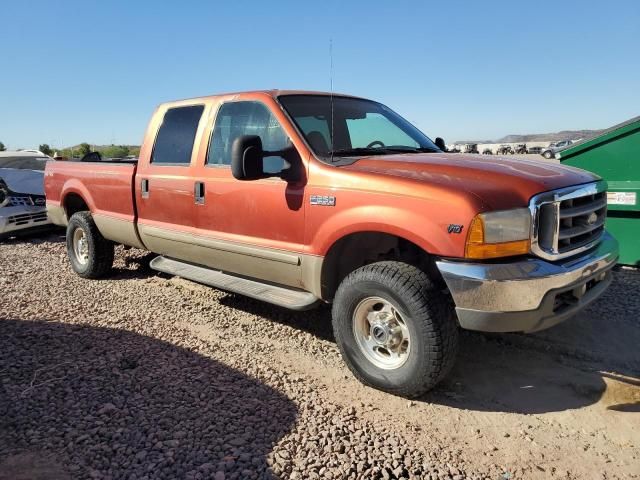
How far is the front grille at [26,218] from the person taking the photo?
357 inches

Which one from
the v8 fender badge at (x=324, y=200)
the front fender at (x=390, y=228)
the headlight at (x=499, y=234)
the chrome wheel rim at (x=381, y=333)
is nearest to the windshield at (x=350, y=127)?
the v8 fender badge at (x=324, y=200)

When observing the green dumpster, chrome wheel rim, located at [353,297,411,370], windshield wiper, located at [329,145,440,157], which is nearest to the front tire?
chrome wheel rim, located at [353,297,411,370]

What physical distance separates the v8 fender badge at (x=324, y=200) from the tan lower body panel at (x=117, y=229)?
2.64 m

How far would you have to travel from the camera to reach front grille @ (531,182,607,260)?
3.07 meters

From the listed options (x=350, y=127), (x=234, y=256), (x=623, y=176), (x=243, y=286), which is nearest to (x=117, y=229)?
(x=234, y=256)

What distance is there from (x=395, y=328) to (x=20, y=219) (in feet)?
27.1

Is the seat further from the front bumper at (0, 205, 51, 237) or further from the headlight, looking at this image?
the front bumper at (0, 205, 51, 237)

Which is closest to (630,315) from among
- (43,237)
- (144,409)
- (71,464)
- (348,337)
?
(348,337)

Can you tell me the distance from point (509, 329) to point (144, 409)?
7.42 feet

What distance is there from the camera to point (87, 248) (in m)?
6.37

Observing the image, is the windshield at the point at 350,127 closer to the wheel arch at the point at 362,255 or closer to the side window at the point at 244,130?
the side window at the point at 244,130

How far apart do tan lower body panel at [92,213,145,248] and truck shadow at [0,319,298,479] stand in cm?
159

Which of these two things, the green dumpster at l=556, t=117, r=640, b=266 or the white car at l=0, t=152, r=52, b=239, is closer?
the green dumpster at l=556, t=117, r=640, b=266

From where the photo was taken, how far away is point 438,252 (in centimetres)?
308
